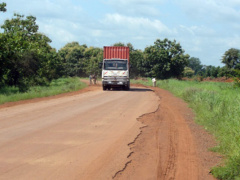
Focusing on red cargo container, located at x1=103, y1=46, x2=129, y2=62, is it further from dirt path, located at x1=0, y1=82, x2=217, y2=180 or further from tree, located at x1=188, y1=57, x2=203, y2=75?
tree, located at x1=188, y1=57, x2=203, y2=75

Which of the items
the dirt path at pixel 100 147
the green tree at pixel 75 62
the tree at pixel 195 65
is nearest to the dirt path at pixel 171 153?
the dirt path at pixel 100 147

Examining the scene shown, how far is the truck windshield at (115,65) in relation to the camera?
28.3 meters

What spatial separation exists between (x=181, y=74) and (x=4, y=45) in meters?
36.2

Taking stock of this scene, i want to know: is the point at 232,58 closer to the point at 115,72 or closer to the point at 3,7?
the point at 115,72

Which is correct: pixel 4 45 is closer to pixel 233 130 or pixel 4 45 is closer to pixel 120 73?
pixel 120 73

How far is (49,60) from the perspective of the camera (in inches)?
1469

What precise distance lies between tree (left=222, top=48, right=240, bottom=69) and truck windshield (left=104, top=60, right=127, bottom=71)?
28351 mm

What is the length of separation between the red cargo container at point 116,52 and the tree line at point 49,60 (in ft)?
20.9

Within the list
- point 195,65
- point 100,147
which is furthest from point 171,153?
point 195,65

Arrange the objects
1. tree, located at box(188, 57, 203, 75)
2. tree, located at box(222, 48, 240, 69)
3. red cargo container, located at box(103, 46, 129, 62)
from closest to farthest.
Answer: red cargo container, located at box(103, 46, 129, 62), tree, located at box(222, 48, 240, 69), tree, located at box(188, 57, 203, 75)

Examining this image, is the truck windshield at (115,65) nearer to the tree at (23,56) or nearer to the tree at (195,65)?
the tree at (23,56)

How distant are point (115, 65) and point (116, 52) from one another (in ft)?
5.44

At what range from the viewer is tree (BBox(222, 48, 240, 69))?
5149 centimetres

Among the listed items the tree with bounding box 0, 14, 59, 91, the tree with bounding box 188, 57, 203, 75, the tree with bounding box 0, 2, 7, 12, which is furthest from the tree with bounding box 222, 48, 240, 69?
the tree with bounding box 188, 57, 203, 75
